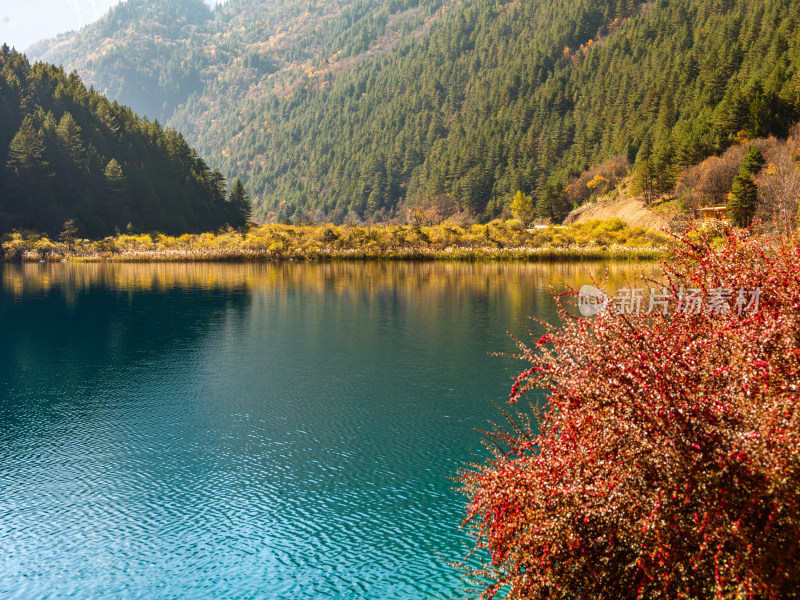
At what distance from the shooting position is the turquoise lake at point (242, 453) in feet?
28.8

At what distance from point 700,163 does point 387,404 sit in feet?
274

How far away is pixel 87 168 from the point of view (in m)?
104

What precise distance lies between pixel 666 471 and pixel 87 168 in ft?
385

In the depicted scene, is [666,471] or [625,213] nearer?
[666,471]

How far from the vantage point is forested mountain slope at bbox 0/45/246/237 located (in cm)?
9681

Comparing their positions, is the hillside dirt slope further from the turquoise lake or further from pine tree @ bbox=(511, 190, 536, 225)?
the turquoise lake

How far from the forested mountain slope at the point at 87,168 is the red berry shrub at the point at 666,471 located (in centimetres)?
10458

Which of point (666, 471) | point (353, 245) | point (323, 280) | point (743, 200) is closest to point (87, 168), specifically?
point (353, 245)

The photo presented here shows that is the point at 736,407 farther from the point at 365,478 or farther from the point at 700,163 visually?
the point at 700,163

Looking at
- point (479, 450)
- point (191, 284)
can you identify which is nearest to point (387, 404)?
point (479, 450)

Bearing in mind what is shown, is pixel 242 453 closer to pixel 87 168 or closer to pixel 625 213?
pixel 625 213

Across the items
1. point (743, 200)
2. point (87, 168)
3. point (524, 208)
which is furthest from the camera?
point (524, 208)

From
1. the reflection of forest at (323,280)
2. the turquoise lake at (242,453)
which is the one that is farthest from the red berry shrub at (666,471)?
the reflection of forest at (323,280)

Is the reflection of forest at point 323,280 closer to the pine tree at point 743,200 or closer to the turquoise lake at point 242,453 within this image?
the pine tree at point 743,200
